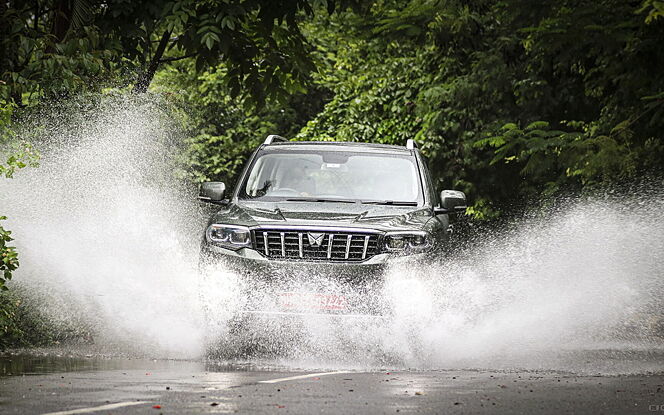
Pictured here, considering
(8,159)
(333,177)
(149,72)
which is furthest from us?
(149,72)

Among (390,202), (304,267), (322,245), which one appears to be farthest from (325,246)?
(390,202)

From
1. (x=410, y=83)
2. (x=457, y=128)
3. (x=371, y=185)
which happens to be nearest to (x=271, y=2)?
(x=371, y=185)

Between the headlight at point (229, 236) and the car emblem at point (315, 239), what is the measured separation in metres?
0.53

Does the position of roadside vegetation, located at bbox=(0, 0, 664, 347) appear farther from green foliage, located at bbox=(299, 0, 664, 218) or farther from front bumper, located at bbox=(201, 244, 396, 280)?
front bumper, located at bbox=(201, 244, 396, 280)

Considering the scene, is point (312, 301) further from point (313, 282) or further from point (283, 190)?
point (283, 190)

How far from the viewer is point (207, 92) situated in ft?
116

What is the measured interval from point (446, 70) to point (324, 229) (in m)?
13.2

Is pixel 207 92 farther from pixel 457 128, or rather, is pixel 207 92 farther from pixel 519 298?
pixel 519 298

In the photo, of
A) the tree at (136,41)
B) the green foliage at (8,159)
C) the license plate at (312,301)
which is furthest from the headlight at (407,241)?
the tree at (136,41)

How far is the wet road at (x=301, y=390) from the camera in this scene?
7648 millimetres

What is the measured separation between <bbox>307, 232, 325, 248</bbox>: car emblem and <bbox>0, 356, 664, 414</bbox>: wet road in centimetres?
113

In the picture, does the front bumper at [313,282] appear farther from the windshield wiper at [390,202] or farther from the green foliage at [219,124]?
the green foliage at [219,124]

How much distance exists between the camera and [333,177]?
12.4 meters

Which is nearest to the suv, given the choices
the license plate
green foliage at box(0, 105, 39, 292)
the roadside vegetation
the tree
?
the license plate
